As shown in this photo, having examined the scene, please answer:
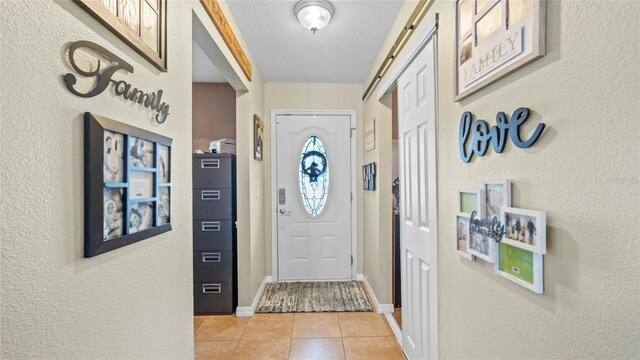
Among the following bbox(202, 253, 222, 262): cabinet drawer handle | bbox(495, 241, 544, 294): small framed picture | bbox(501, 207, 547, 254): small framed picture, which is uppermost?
bbox(501, 207, 547, 254): small framed picture

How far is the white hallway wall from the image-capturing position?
0.55 meters

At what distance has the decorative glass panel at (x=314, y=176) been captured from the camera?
11.6 ft

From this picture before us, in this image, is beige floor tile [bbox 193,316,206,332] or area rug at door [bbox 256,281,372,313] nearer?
beige floor tile [bbox 193,316,206,332]

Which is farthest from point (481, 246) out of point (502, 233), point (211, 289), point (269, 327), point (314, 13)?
point (211, 289)

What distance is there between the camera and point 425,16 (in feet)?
5.23

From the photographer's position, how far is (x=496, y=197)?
978mm

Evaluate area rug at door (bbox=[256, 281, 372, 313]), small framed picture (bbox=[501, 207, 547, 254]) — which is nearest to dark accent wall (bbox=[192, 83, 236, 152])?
area rug at door (bbox=[256, 281, 372, 313])

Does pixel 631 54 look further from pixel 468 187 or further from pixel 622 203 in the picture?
pixel 468 187

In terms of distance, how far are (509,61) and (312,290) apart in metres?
2.94

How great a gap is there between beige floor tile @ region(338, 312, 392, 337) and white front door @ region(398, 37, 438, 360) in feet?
1.10

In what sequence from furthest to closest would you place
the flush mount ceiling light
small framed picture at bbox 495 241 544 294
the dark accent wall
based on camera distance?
the dark accent wall < the flush mount ceiling light < small framed picture at bbox 495 241 544 294

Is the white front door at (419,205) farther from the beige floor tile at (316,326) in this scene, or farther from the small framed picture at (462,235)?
the beige floor tile at (316,326)

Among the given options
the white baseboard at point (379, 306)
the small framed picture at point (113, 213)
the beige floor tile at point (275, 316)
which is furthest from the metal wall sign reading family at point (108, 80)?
the white baseboard at point (379, 306)

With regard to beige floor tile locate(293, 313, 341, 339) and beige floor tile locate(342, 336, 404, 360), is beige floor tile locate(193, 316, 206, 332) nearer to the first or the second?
beige floor tile locate(293, 313, 341, 339)
